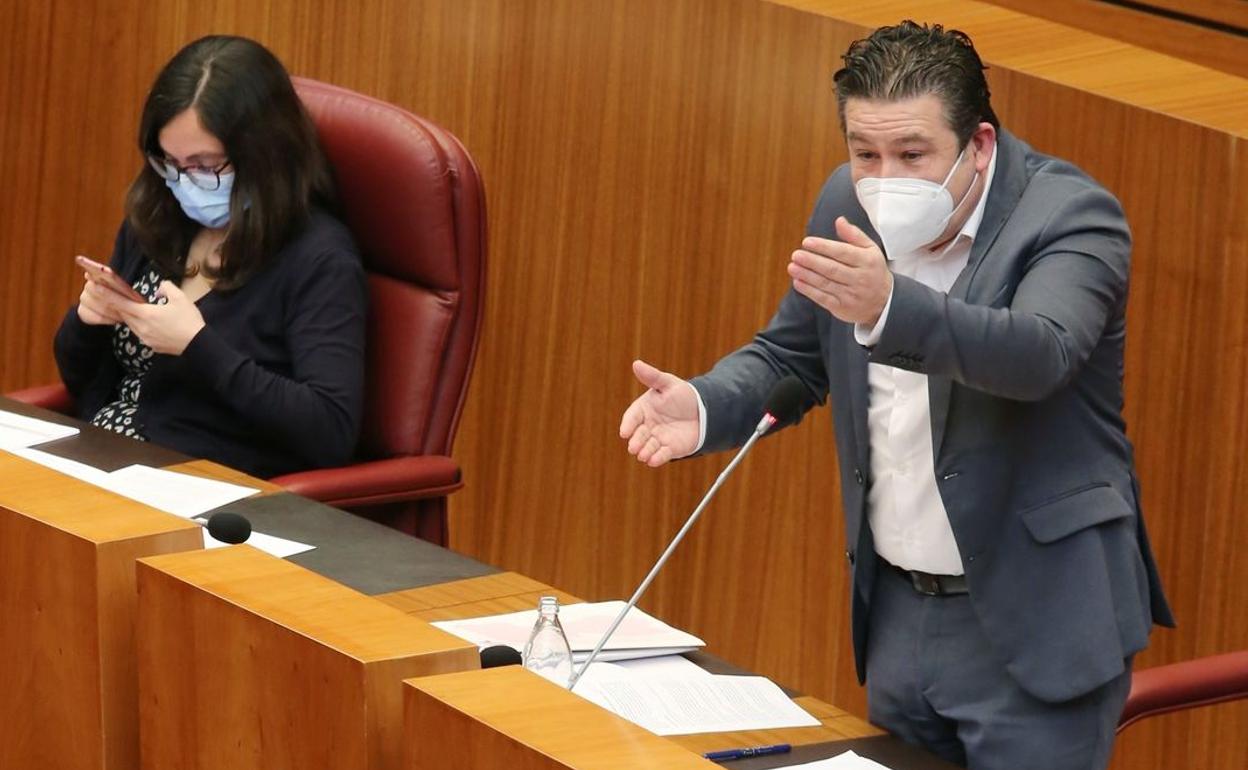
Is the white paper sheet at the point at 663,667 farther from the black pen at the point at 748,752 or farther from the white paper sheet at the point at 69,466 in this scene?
the white paper sheet at the point at 69,466

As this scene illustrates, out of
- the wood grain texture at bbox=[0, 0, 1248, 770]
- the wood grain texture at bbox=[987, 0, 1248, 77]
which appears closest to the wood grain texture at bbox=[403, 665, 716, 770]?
the wood grain texture at bbox=[0, 0, 1248, 770]

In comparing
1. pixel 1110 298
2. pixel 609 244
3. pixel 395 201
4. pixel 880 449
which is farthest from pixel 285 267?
pixel 1110 298

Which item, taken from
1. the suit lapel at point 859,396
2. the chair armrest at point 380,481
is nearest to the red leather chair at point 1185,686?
the suit lapel at point 859,396

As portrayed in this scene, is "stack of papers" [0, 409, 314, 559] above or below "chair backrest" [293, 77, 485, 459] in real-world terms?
below

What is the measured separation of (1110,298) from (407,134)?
115cm

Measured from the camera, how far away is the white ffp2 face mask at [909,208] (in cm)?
172

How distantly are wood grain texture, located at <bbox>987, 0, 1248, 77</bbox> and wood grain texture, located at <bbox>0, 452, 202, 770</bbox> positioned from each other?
179 centimetres

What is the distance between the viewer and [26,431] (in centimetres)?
241

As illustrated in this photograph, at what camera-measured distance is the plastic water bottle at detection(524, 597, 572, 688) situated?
159 centimetres

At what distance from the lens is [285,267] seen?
257 centimetres

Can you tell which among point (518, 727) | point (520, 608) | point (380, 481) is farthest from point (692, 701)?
point (380, 481)

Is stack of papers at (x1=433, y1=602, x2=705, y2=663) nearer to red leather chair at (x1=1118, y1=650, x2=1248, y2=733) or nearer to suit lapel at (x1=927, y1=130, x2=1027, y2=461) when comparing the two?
suit lapel at (x1=927, y1=130, x2=1027, y2=461)

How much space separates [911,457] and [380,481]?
2.86ft

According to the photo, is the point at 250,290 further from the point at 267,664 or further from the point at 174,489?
the point at 267,664
